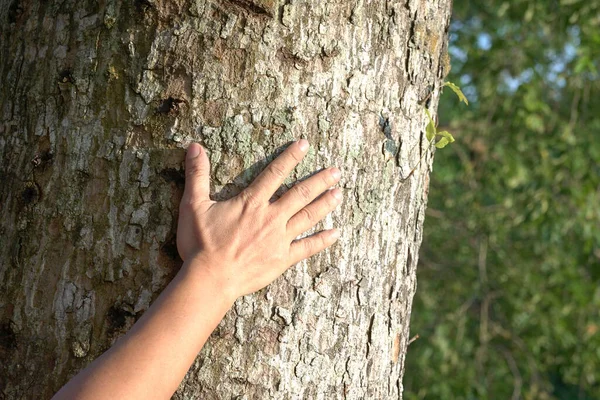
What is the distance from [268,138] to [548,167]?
12.9 feet

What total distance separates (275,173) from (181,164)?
19cm

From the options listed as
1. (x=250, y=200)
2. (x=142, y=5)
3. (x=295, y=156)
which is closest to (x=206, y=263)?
(x=250, y=200)

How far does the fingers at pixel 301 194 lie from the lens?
140 centimetres

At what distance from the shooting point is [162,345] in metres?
1.29

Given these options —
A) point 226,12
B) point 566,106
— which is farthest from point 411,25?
point 566,106

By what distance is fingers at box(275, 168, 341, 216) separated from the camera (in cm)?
140

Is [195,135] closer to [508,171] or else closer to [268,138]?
[268,138]

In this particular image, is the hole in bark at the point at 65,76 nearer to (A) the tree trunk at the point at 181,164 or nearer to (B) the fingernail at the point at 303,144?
(A) the tree trunk at the point at 181,164

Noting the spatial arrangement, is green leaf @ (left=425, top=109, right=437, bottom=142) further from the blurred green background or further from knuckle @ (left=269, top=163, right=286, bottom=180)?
the blurred green background

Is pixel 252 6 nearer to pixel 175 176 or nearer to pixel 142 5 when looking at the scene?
pixel 142 5

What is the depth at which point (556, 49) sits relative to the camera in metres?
5.71

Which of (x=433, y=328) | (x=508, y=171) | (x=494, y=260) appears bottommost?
(x=433, y=328)

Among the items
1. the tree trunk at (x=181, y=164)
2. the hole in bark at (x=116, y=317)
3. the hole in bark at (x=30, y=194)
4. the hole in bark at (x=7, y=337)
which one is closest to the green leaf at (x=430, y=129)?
the tree trunk at (x=181, y=164)

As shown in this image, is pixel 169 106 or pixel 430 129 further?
pixel 430 129
